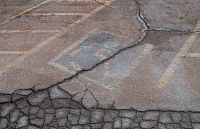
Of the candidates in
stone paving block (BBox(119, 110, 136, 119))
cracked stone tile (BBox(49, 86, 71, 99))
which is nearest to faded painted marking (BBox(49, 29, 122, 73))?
cracked stone tile (BBox(49, 86, 71, 99))

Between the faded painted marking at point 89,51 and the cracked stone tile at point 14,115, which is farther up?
the faded painted marking at point 89,51

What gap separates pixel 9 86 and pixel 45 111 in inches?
39.2

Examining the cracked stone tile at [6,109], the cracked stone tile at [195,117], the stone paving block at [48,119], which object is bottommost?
the cracked stone tile at [195,117]

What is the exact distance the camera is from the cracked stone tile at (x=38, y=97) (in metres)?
4.41

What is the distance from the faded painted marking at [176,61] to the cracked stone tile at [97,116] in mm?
1191

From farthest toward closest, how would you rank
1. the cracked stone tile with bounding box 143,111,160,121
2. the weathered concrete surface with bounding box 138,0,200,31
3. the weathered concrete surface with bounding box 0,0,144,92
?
1. the weathered concrete surface with bounding box 138,0,200,31
2. the weathered concrete surface with bounding box 0,0,144,92
3. the cracked stone tile with bounding box 143,111,160,121

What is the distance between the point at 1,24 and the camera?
6.72 meters

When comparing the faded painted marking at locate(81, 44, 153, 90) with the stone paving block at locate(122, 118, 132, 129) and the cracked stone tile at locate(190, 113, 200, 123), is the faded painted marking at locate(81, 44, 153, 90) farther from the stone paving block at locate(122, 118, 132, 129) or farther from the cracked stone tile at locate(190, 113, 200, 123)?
the cracked stone tile at locate(190, 113, 200, 123)

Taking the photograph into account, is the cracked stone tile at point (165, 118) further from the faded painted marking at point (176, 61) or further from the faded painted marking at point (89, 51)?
the faded painted marking at point (89, 51)

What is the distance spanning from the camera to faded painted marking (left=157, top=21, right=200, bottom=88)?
4715mm

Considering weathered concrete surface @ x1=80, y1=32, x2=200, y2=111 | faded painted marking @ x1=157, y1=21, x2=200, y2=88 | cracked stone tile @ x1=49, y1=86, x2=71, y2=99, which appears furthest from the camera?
faded painted marking @ x1=157, y1=21, x2=200, y2=88

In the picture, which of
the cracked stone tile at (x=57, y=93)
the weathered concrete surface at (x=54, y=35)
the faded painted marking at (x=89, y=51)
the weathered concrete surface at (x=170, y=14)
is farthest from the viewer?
the weathered concrete surface at (x=170, y=14)

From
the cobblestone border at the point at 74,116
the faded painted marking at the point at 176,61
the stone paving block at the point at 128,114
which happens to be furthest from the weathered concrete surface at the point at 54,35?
the stone paving block at the point at 128,114

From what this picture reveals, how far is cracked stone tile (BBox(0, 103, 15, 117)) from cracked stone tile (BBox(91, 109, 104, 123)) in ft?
4.50
